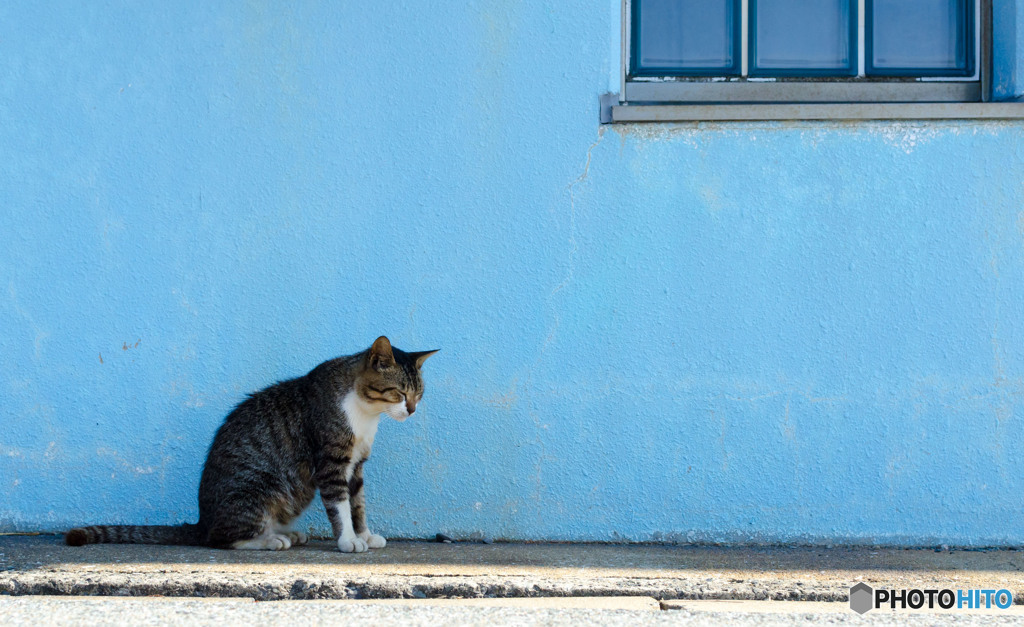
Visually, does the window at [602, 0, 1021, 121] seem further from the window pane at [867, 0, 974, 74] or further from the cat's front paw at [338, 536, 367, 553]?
the cat's front paw at [338, 536, 367, 553]

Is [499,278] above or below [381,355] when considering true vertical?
above

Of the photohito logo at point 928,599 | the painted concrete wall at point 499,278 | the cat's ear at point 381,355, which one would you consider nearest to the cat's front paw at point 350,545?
the painted concrete wall at point 499,278

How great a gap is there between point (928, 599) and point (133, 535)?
2977mm

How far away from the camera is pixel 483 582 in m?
3.31

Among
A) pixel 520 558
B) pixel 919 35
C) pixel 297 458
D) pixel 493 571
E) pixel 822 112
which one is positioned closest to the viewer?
pixel 493 571

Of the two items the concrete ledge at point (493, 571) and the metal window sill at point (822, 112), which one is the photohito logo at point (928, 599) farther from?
the metal window sill at point (822, 112)

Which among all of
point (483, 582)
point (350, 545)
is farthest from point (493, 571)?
point (350, 545)

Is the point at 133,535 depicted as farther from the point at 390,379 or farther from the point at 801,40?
the point at 801,40

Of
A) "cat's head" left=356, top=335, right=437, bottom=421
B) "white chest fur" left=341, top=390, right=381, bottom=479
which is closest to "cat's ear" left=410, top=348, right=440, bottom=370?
"cat's head" left=356, top=335, right=437, bottom=421

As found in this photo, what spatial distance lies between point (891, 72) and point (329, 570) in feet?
10.4

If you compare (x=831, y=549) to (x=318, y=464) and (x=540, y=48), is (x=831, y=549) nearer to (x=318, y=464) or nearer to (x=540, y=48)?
(x=318, y=464)

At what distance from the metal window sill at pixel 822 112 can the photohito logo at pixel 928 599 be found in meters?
1.90

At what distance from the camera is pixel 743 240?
4086mm

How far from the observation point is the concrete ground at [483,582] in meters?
3.02
